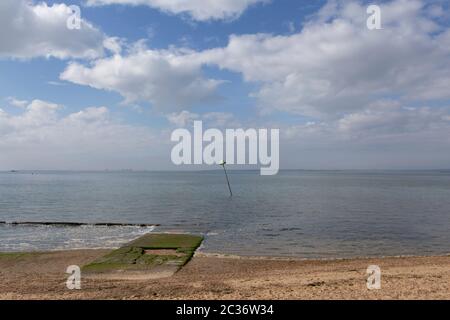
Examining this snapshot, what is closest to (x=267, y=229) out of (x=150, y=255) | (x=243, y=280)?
(x=150, y=255)

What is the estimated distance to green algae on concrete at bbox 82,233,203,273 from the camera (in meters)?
22.8

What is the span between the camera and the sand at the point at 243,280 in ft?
48.4

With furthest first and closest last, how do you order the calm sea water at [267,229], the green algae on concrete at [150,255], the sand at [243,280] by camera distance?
the calm sea water at [267,229], the green algae on concrete at [150,255], the sand at [243,280]

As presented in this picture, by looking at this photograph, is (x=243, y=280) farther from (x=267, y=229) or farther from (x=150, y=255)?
(x=267, y=229)

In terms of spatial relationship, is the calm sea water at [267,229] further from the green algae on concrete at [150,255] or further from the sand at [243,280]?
the sand at [243,280]

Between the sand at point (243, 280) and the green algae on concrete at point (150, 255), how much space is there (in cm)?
123

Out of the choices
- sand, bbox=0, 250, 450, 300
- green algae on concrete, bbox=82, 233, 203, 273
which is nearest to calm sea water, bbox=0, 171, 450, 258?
green algae on concrete, bbox=82, 233, 203, 273

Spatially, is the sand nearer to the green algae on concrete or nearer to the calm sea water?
the green algae on concrete

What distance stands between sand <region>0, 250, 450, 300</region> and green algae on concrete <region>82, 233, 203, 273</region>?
1.23 meters

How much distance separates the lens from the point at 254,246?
1207 inches

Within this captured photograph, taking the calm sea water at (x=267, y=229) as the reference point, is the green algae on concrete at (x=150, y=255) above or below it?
above

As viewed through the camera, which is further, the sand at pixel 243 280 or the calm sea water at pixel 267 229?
the calm sea water at pixel 267 229

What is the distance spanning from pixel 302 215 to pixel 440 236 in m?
17.4

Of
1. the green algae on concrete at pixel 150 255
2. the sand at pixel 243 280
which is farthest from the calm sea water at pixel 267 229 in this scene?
the sand at pixel 243 280
